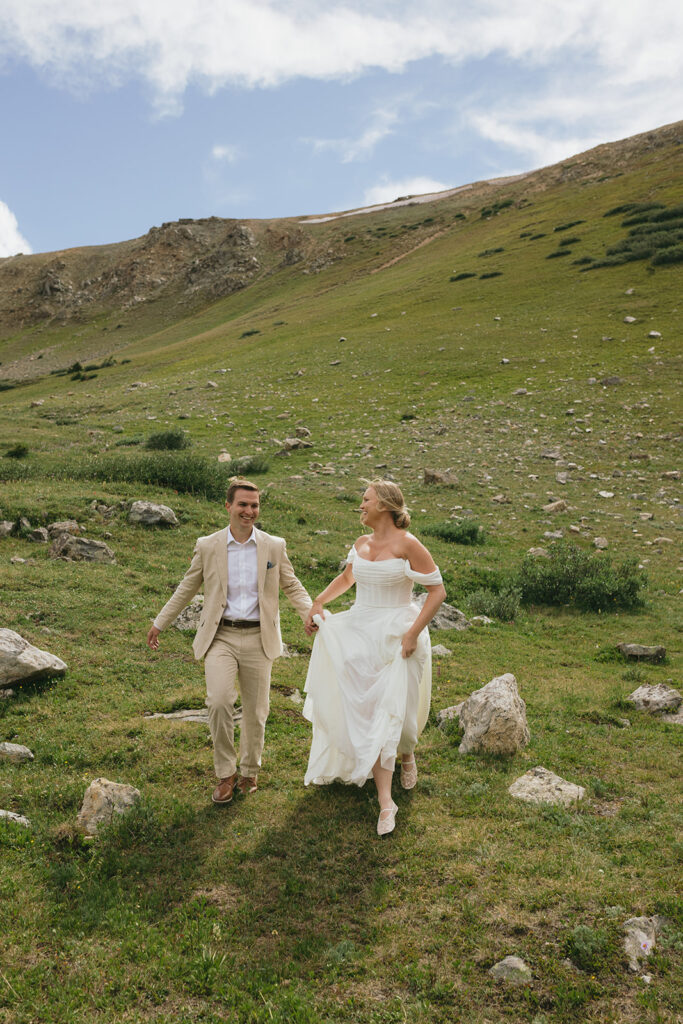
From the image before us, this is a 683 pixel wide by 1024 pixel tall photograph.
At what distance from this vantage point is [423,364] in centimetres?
3341

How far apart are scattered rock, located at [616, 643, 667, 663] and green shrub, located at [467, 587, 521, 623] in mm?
2295

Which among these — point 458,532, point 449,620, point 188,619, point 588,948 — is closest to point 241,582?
point 588,948

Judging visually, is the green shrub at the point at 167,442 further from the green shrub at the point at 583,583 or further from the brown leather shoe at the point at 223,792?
the brown leather shoe at the point at 223,792

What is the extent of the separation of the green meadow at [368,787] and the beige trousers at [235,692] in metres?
0.49

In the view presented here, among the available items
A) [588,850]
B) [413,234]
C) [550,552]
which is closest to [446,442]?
[550,552]

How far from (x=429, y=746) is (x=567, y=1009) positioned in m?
3.51

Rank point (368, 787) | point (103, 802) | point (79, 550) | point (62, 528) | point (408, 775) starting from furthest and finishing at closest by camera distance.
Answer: point (62, 528)
point (79, 550)
point (368, 787)
point (408, 775)
point (103, 802)

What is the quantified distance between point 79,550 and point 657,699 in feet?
34.7

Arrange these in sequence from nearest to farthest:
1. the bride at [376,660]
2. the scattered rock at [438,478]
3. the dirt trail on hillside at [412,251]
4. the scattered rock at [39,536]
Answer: the bride at [376,660] → the scattered rock at [39,536] → the scattered rock at [438,478] → the dirt trail on hillside at [412,251]

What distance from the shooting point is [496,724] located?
7043 millimetres

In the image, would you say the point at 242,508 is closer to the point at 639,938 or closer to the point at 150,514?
the point at 639,938

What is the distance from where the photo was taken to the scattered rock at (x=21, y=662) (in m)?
7.77

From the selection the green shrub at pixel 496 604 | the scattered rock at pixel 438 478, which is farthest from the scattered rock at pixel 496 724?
the scattered rock at pixel 438 478

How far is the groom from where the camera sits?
6168 millimetres
